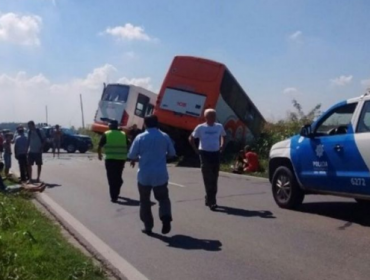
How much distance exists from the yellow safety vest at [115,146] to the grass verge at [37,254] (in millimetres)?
3194

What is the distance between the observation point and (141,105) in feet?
94.9

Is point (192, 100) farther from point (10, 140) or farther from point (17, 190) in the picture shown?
point (17, 190)

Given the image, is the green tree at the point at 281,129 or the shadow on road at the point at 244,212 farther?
the green tree at the point at 281,129

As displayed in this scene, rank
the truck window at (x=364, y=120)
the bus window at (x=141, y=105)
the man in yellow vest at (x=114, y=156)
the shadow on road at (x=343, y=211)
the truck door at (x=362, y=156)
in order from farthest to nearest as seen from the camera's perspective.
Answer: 1. the bus window at (x=141, y=105)
2. the man in yellow vest at (x=114, y=156)
3. the shadow on road at (x=343, y=211)
4. the truck window at (x=364, y=120)
5. the truck door at (x=362, y=156)

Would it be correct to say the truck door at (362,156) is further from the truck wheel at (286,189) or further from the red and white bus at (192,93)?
the red and white bus at (192,93)

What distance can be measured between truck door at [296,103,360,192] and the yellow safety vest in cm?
→ 402

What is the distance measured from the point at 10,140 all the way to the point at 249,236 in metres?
12.4

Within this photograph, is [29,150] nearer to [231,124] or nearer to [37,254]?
[37,254]

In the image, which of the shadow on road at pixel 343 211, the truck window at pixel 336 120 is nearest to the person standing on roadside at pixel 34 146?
the shadow on road at pixel 343 211

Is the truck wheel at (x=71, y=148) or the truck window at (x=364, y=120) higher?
the truck window at (x=364, y=120)

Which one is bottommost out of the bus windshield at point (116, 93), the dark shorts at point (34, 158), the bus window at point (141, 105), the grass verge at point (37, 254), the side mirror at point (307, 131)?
the grass verge at point (37, 254)

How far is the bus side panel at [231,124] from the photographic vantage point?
23.6 meters

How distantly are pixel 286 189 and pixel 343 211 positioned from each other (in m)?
1.06

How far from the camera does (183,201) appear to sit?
12812 millimetres
